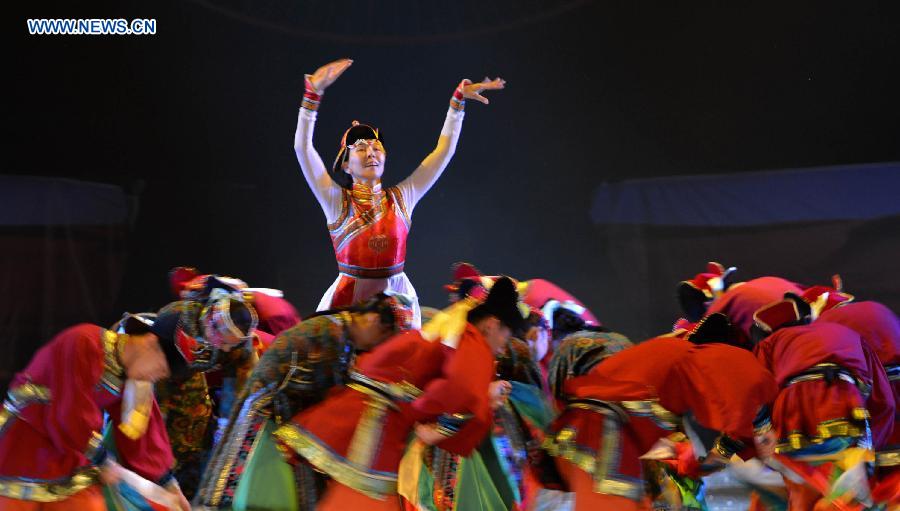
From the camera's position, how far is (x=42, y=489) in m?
2.50

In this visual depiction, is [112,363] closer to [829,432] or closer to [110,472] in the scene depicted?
[110,472]

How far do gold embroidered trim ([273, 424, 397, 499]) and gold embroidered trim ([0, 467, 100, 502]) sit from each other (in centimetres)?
57

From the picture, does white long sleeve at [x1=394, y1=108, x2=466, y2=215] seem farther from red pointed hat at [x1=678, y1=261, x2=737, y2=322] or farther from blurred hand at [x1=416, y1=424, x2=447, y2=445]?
blurred hand at [x1=416, y1=424, x2=447, y2=445]

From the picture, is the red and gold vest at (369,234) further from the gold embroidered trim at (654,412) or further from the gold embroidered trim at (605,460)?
the gold embroidered trim at (654,412)

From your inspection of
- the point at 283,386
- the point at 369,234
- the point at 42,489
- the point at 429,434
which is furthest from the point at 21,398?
the point at 369,234

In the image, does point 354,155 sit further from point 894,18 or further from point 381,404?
point 894,18

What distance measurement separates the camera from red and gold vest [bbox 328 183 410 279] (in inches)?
140

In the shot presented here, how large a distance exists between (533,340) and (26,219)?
2975mm

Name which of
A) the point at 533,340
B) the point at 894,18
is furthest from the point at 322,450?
the point at 894,18

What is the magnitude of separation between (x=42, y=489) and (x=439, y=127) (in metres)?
3.02

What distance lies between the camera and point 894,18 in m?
4.99

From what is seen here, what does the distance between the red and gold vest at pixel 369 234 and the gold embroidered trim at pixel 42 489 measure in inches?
51.4

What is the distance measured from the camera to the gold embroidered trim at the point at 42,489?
2.49 m

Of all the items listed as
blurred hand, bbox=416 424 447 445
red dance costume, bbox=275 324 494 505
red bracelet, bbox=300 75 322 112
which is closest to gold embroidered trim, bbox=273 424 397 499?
red dance costume, bbox=275 324 494 505
